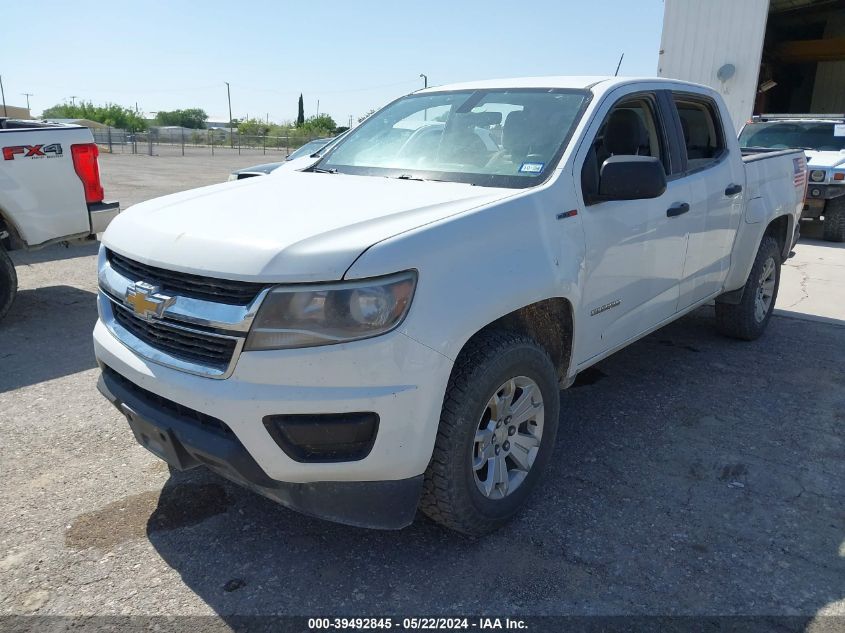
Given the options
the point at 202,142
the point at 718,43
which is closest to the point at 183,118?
the point at 202,142

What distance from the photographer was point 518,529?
2854 millimetres

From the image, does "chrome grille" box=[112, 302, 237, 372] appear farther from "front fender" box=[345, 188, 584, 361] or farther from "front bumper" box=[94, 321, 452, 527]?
"front fender" box=[345, 188, 584, 361]

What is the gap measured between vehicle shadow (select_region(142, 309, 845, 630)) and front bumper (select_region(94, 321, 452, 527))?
1.31ft

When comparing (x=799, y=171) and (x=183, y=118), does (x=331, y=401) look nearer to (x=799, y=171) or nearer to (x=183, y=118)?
(x=799, y=171)

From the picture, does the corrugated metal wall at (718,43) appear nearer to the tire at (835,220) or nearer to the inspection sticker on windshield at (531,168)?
the tire at (835,220)

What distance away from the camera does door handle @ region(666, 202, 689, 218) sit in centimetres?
364

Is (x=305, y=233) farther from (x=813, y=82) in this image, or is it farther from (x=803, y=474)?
(x=813, y=82)

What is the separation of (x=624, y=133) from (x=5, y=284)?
15.8 feet

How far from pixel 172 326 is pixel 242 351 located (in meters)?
0.34

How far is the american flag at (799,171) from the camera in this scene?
215 inches

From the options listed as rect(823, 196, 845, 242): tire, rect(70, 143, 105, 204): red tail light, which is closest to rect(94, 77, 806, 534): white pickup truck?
rect(70, 143, 105, 204): red tail light

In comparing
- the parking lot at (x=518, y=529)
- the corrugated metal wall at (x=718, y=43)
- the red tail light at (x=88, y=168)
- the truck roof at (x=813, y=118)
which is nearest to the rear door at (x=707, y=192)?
the parking lot at (x=518, y=529)

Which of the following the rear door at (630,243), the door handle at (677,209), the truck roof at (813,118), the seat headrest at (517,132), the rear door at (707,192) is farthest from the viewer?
the truck roof at (813,118)

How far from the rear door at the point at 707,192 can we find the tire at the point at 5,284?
5.01m
